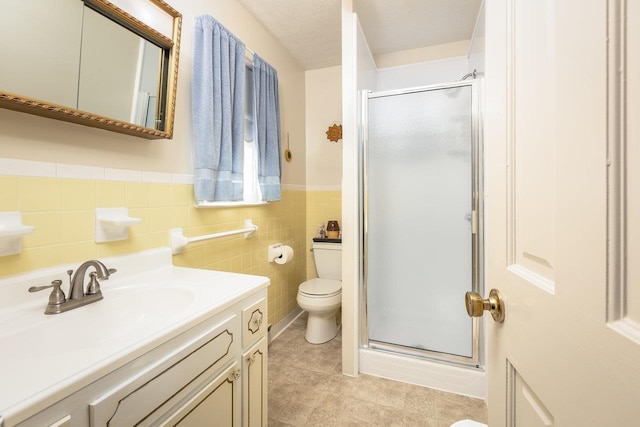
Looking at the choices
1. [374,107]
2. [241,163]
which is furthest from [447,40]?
[241,163]

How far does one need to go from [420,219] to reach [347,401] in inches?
44.6

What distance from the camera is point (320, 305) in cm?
206

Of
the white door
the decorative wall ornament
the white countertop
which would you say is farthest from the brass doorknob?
the decorative wall ornament

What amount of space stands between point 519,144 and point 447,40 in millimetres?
2341

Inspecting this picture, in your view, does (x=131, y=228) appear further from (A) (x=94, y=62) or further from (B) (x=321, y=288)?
(B) (x=321, y=288)

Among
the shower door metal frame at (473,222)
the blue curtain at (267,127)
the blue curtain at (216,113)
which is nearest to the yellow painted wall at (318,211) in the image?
the blue curtain at (267,127)

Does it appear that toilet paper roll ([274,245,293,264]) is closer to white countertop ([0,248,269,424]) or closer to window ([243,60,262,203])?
window ([243,60,262,203])

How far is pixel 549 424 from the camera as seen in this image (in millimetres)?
409

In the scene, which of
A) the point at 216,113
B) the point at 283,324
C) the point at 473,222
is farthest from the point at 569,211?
the point at 283,324

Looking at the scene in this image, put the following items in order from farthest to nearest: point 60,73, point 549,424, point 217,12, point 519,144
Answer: point 217,12, point 60,73, point 519,144, point 549,424

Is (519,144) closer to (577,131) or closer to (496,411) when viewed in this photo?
(577,131)

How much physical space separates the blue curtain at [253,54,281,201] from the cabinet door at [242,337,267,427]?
1165 mm

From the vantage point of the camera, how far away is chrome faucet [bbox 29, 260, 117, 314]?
2.76 ft

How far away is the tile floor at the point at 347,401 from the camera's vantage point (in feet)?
4.71
